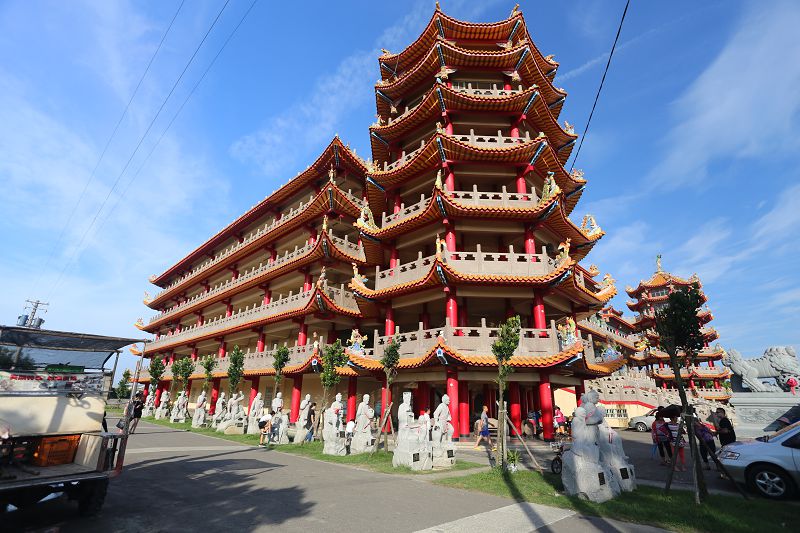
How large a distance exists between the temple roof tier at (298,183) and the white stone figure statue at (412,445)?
18.7 meters

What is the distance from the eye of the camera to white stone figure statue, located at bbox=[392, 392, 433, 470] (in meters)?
11.3

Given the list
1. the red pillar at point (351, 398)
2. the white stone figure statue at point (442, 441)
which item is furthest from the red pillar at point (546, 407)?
the red pillar at point (351, 398)

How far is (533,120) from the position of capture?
888 inches

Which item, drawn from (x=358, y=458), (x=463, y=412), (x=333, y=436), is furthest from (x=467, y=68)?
(x=358, y=458)

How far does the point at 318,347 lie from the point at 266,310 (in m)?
8.15

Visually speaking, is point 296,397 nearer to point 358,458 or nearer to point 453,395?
point 453,395

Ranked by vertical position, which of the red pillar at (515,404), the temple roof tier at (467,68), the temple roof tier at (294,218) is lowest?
the red pillar at (515,404)

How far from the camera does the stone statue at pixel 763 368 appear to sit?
38188 millimetres

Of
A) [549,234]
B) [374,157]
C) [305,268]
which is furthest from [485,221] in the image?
[305,268]

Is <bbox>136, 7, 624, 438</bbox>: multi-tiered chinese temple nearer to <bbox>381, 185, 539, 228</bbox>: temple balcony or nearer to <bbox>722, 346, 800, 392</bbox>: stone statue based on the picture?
<bbox>381, 185, 539, 228</bbox>: temple balcony

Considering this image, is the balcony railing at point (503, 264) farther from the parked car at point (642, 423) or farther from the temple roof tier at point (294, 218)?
the parked car at point (642, 423)

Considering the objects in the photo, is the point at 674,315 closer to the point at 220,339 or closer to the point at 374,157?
the point at 374,157

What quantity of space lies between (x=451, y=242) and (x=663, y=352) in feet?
130

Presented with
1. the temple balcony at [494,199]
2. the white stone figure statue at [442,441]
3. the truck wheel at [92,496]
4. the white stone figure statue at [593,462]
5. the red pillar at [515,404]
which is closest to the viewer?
the truck wheel at [92,496]
